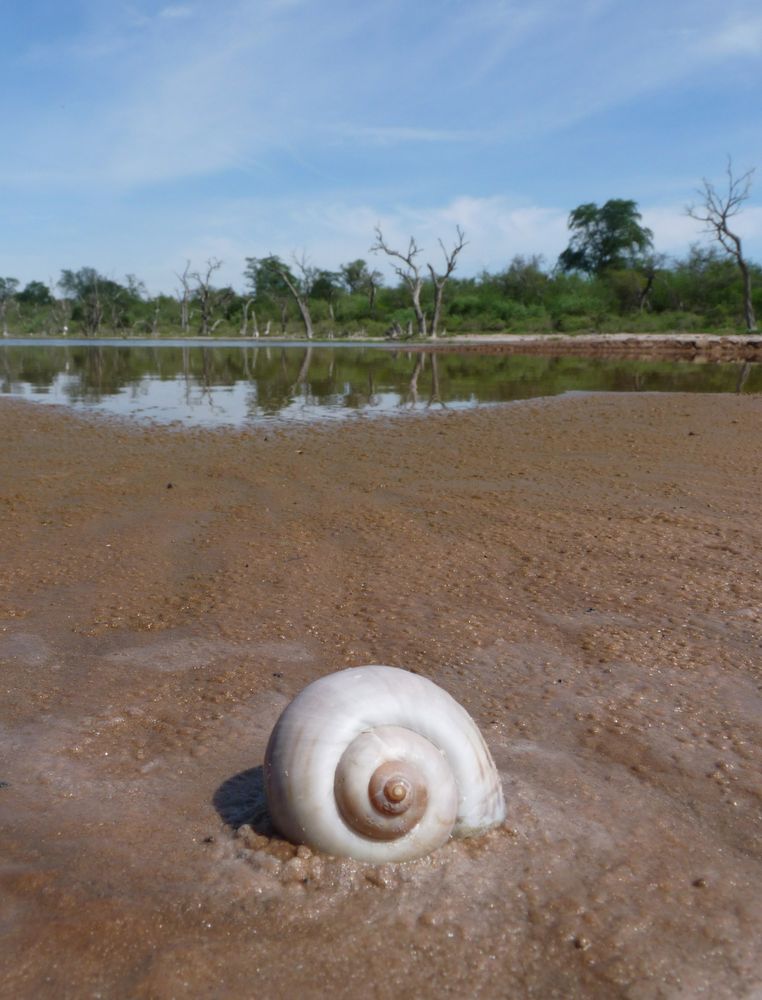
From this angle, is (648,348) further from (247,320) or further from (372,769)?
(247,320)

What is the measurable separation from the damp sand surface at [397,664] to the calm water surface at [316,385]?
554cm

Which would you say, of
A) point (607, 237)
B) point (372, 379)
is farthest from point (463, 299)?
point (372, 379)

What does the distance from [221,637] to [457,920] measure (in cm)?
181

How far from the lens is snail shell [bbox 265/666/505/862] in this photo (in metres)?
1.84

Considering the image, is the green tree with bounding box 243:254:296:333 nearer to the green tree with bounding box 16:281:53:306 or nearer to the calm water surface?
the green tree with bounding box 16:281:53:306

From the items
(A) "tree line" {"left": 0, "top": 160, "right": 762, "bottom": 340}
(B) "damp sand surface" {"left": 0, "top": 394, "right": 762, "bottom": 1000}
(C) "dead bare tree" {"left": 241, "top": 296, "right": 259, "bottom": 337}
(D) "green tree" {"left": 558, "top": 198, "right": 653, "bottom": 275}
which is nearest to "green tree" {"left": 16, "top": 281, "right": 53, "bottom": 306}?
(A) "tree line" {"left": 0, "top": 160, "right": 762, "bottom": 340}

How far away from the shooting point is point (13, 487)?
6133 millimetres

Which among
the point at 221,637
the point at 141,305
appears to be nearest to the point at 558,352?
the point at 221,637

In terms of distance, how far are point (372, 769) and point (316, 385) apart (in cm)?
1443

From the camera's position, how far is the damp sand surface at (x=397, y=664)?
1685 mm

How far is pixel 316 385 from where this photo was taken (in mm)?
15891

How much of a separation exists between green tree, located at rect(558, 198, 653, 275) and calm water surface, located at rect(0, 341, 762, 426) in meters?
46.7

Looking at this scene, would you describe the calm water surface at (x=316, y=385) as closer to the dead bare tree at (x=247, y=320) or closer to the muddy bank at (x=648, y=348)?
the muddy bank at (x=648, y=348)

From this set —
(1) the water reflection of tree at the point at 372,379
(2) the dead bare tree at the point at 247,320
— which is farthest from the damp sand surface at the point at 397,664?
(2) the dead bare tree at the point at 247,320
